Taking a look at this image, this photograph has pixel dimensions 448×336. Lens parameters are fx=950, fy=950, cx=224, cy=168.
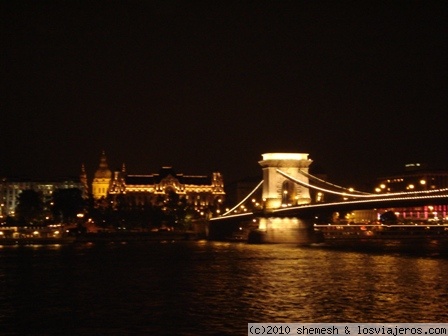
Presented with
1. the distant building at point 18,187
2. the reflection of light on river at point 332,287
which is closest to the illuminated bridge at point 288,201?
the reflection of light on river at point 332,287

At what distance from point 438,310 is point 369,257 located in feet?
77.7

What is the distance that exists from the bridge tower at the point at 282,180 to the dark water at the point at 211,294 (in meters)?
24.6

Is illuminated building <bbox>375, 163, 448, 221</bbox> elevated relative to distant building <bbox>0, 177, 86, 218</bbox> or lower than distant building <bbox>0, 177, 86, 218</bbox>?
lower

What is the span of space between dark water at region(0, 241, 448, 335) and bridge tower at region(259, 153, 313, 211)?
24639 mm

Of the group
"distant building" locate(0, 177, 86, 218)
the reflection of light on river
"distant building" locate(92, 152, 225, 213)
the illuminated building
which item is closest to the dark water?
the reflection of light on river

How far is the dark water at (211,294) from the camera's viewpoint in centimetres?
2330

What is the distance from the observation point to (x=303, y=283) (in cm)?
3256

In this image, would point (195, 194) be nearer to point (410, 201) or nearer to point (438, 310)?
point (410, 201)

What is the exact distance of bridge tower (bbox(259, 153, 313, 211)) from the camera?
71562 millimetres

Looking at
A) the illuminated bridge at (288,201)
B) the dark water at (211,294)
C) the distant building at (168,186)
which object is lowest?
the dark water at (211,294)

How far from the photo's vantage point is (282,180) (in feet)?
237

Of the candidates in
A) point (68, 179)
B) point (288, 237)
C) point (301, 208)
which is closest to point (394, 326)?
point (301, 208)

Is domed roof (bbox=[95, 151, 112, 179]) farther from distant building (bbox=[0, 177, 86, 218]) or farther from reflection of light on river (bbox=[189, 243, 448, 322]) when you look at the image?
reflection of light on river (bbox=[189, 243, 448, 322])

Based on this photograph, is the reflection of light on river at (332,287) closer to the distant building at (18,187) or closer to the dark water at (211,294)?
the dark water at (211,294)
